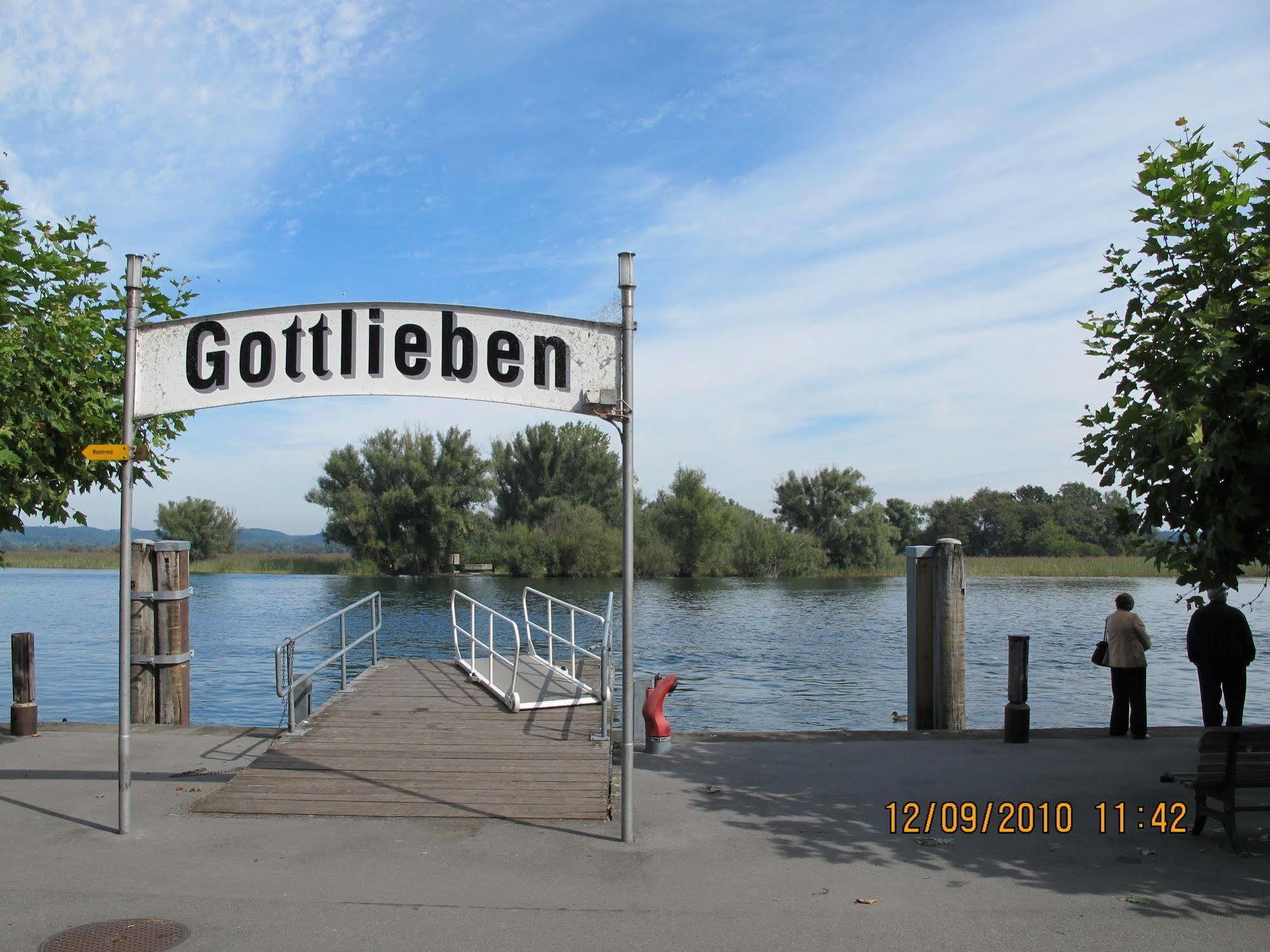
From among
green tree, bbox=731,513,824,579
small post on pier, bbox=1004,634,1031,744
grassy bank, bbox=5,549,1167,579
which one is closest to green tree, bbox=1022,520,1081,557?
grassy bank, bbox=5,549,1167,579

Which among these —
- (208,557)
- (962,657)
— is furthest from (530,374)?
(208,557)

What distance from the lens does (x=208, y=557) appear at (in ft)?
264

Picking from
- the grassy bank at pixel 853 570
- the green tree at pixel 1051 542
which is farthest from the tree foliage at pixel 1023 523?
the grassy bank at pixel 853 570

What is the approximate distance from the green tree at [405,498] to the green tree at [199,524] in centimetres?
2267

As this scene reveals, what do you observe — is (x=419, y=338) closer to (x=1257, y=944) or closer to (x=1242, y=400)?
(x=1242, y=400)

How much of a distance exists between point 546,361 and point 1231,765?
16.0 ft

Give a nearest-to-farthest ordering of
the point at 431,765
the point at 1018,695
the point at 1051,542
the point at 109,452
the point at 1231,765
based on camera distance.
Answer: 1. the point at 1231,765
2. the point at 109,452
3. the point at 431,765
4. the point at 1018,695
5. the point at 1051,542

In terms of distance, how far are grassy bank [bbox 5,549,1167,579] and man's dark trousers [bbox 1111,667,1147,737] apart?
171 feet

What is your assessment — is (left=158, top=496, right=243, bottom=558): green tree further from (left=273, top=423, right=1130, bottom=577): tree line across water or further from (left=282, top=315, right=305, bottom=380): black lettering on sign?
(left=282, top=315, right=305, bottom=380): black lettering on sign

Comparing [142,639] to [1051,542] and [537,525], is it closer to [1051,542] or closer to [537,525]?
[537,525]

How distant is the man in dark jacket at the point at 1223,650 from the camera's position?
10008mm

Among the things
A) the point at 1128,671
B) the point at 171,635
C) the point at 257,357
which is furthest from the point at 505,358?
the point at 1128,671

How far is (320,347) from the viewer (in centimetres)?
714

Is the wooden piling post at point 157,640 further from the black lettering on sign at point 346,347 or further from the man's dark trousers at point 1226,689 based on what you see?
the man's dark trousers at point 1226,689
